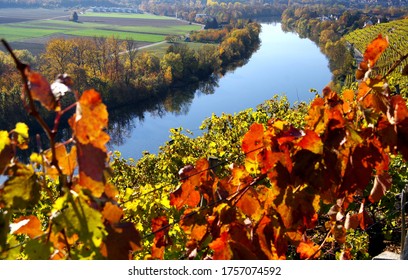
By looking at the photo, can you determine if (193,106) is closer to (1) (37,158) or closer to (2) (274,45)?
(2) (274,45)

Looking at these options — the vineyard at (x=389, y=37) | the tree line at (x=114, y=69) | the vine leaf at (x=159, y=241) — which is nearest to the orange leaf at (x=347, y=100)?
the vine leaf at (x=159, y=241)

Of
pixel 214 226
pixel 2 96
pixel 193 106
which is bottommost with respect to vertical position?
pixel 193 106

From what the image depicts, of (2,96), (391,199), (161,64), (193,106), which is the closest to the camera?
(391,199)

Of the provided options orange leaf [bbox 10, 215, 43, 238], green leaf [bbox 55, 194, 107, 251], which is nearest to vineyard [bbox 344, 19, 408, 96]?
orange leaf [bbox 10, 215, 43, 238]

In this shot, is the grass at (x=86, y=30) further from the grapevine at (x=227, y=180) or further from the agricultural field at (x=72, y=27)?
the grapevine at (x=227, y=180)

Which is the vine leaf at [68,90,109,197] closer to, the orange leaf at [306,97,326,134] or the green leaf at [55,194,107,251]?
the green leaf at [55,194,107,251]

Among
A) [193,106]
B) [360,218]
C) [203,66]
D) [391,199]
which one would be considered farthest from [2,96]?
[360,218]
